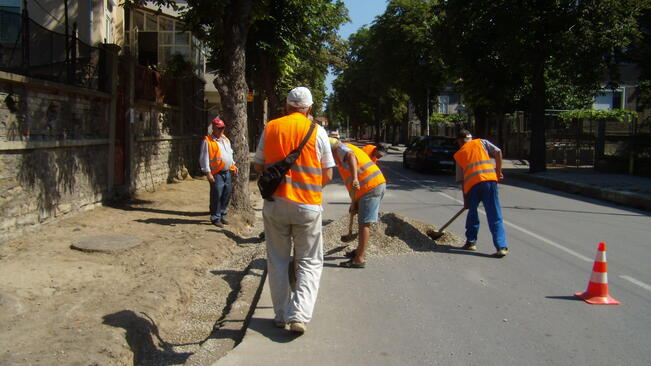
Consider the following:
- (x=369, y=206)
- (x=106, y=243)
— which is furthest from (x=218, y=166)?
(x=369, y=206)

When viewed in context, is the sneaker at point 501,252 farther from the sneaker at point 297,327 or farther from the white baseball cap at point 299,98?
the white baseball cap at point 299,98

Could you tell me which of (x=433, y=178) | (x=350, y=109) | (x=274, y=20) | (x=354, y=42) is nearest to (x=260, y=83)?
(x=274, y=20)

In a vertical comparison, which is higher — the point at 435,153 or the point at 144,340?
the point at 435,153

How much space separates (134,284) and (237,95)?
5.08 meters

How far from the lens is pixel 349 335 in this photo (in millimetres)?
4797

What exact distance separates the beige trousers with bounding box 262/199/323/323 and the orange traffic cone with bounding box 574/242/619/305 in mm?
2938

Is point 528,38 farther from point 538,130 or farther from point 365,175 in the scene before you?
point 365,175

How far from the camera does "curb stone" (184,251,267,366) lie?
4.55m

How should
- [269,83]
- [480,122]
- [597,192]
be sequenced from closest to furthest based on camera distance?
[597,192]
[269,83]
[480,122]

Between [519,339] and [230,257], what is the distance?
4693 mm

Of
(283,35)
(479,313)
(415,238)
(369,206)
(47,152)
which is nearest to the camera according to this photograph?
(479,313)

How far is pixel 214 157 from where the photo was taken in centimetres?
948

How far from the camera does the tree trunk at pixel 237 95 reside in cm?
1052

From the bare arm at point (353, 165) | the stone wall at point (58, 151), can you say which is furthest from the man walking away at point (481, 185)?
the stone wall at point (58, 151)
